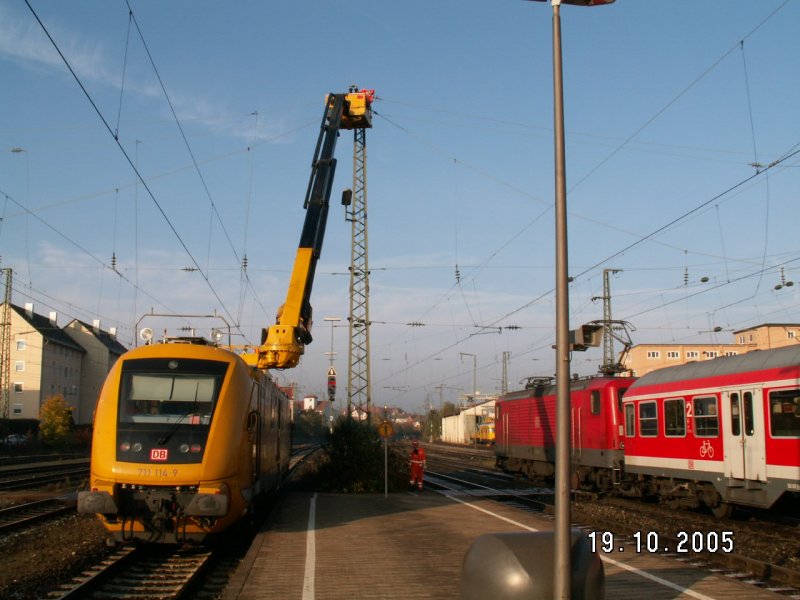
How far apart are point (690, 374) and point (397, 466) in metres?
9.88

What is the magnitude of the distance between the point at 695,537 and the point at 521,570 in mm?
7656

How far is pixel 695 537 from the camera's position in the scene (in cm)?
1246

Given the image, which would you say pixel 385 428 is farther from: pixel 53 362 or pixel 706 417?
pixel 53 362

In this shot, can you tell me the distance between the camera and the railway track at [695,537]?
9867mm

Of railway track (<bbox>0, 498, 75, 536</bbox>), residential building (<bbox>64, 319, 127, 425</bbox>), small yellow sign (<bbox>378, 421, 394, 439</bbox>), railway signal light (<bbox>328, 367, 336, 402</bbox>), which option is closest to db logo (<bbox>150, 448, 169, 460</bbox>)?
railway track (<bbox>0, 498, 75, 536</bbox>)

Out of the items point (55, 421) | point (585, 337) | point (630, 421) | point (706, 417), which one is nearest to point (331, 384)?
point (630, 421)

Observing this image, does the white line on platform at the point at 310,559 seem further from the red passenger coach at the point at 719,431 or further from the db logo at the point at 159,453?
the red passenger coach at the point at 719,431

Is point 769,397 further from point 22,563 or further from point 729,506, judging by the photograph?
point 22,563

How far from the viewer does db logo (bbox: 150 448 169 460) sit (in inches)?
431

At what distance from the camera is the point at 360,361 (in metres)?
27.0

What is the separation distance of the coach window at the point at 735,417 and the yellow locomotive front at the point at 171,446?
369 inches

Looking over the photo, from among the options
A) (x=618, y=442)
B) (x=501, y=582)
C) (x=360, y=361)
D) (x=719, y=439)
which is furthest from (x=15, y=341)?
(x=501, y=582)

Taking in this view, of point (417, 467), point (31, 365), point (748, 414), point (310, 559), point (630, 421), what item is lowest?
point (310, 559)

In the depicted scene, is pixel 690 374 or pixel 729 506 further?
pixel 690 374
